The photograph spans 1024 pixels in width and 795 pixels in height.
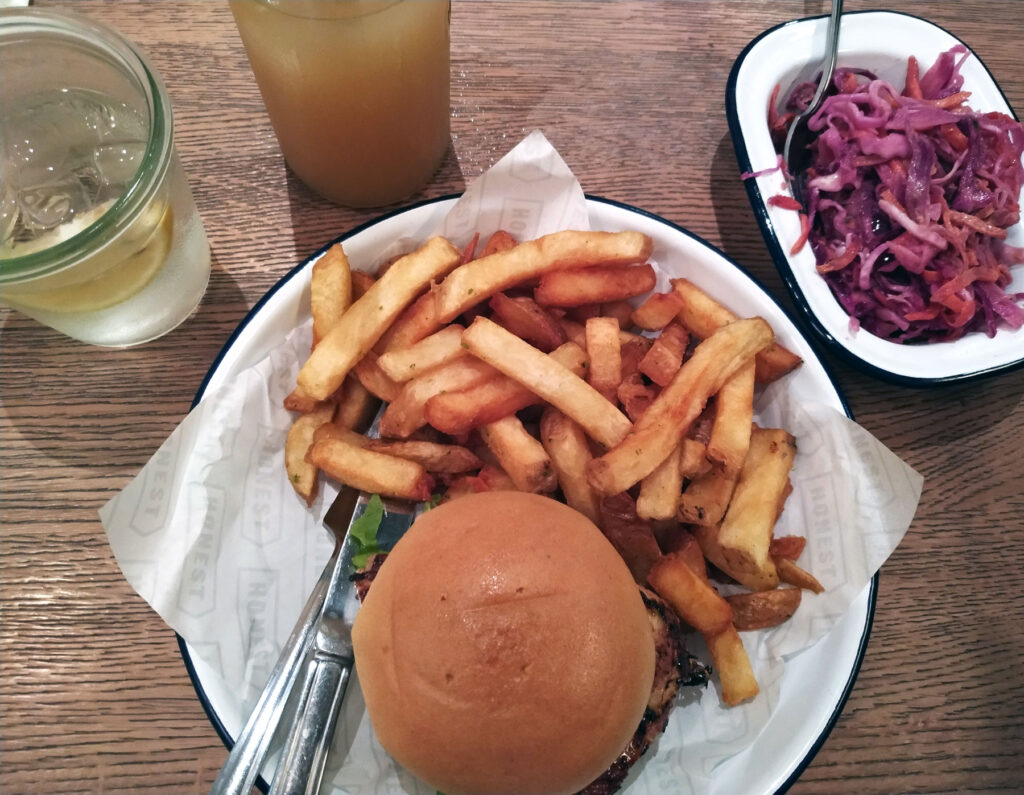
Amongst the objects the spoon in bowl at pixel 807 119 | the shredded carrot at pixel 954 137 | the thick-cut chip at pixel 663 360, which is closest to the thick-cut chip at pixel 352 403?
the thick-cut chip at pixel 663 360

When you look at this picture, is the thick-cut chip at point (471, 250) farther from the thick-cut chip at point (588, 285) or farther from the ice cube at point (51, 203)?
the ice cube at point (51, 203)

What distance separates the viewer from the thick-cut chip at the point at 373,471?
3.35 ft

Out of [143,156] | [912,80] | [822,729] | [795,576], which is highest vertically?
[143,156]

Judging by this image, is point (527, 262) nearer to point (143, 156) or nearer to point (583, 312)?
point (583, 312)

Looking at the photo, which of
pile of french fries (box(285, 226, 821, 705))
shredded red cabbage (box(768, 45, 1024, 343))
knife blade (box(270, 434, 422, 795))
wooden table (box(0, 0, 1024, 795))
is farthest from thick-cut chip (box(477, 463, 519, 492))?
shredded red cabbage (box(768, 45, 1024, 343))

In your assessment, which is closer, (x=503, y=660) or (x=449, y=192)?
(x=503, y=660)

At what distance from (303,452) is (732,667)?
2.38 ft

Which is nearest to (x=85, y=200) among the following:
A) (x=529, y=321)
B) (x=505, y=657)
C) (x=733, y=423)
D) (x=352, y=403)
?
(x=352, y=403)

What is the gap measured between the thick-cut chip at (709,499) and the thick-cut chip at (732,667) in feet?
0.53

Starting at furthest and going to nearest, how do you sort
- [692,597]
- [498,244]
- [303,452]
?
[498,244]
[303,452]
[692,597]

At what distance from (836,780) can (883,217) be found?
3.46 ft

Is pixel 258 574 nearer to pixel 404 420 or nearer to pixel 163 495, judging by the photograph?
pixel 163 495

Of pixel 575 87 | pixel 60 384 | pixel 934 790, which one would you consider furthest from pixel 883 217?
pixel 60 384

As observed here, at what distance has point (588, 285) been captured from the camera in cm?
110
